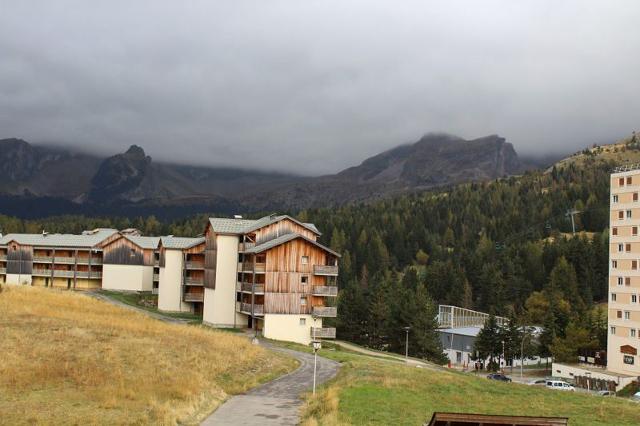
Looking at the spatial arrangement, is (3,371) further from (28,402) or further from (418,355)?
(418,355)

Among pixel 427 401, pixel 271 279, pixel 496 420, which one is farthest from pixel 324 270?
pixel 496 420

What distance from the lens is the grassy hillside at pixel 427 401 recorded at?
33062mm

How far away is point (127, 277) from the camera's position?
436 feet

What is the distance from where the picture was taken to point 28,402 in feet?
105

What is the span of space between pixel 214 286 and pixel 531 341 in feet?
207

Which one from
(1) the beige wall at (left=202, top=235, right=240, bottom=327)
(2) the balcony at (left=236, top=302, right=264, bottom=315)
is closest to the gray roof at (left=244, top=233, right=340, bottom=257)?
(1) the beige wall at (left=202, top=235, right=240, bottom=327)

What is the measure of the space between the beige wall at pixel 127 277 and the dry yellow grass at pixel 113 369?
6599cm

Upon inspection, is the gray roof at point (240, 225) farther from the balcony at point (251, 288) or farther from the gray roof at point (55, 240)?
the gray roof at point (55, 240)

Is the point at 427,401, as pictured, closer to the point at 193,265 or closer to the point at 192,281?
the point at 193,265

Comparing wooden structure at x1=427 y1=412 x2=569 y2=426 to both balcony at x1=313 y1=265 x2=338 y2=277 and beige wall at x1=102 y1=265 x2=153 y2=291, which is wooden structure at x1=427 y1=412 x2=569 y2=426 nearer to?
balcony at x1=313 y1=265 x2=338 y2=277

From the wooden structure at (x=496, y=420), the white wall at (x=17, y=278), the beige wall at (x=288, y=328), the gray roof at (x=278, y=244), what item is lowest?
the beige wall at (x=288, y=328)

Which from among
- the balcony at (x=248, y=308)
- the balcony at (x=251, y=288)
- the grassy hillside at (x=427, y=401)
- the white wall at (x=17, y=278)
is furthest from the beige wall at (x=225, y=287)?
the white wall at (x=17, y=278)

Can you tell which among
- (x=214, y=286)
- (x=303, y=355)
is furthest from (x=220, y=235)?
(x=303, y=355)

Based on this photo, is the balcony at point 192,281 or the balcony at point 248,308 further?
the balcony at point 192,281
